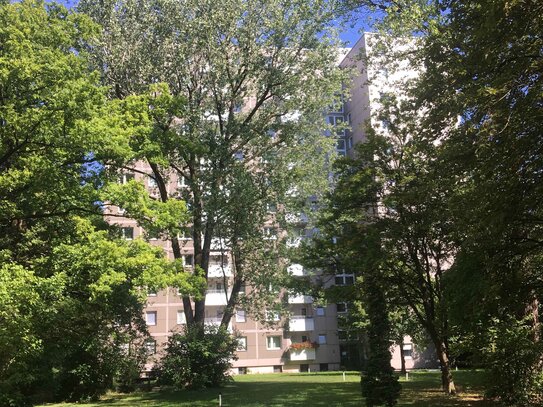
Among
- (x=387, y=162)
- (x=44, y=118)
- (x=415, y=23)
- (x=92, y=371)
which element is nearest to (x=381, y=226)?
(x=387, y=162)

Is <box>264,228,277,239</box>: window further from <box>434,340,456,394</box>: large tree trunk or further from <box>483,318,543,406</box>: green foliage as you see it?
<box>483,318,543,406</box>: green foliage

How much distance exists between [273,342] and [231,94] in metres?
32.7

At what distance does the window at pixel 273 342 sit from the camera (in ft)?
168

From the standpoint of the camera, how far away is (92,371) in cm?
2497

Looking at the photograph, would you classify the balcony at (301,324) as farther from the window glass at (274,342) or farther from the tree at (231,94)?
the tree at (231,94)

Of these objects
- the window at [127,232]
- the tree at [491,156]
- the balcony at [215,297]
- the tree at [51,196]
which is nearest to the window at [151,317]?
the balcony at [215,297]

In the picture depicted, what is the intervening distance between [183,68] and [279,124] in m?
5.51

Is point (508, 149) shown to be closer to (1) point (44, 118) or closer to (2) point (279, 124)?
(1) point (44, 118)

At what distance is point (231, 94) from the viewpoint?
25.4 meters

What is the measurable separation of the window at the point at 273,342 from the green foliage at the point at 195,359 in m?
26.6

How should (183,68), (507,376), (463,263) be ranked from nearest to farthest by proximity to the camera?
(507,376) → (463,263) → (183,68)

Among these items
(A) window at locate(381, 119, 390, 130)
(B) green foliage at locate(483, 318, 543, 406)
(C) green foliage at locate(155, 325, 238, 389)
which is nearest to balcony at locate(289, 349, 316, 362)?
(C) green foliage at locate(155, 325, 238, 389)

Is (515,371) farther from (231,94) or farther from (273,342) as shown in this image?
(273,342)

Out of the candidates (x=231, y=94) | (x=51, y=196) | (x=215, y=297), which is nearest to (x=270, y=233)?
(x=231, y=94)
